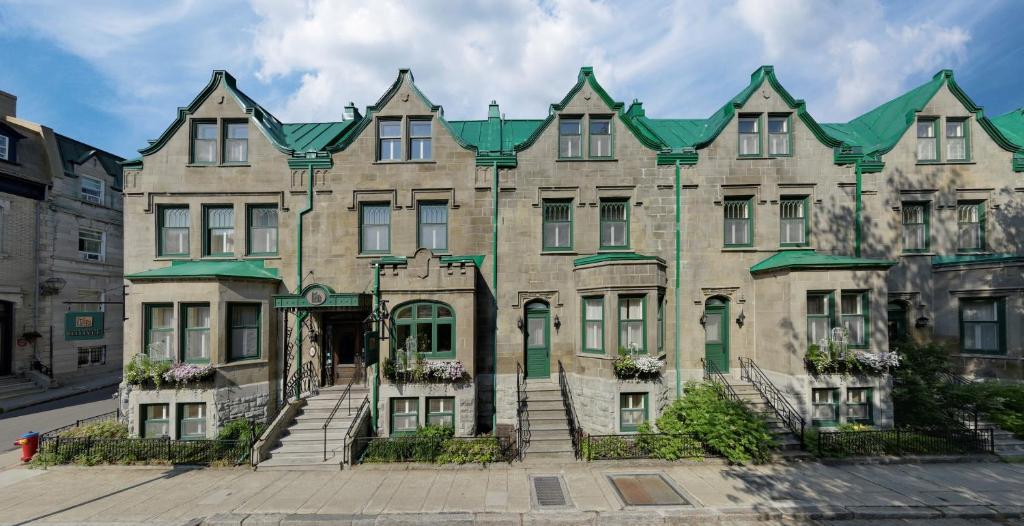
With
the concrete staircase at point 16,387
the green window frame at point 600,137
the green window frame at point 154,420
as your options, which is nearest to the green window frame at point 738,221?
the green window frame at point 600,137

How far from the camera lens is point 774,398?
14.1m

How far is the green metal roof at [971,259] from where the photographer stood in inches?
575

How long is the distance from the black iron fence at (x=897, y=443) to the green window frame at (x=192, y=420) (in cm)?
1906

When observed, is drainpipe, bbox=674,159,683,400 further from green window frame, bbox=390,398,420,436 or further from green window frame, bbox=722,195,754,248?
green window frame, bbox=390,398,420,436

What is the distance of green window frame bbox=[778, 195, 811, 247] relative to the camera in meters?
15.7

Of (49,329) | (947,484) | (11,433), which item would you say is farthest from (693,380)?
(49,329)

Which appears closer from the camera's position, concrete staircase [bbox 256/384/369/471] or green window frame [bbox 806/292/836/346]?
concrete staircase [bbox 256/384/369/471]

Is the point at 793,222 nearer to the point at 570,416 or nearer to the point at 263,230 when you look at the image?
the point at 570,416

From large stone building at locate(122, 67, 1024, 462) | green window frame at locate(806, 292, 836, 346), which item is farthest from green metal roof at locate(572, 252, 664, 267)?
green window frame at locate(806, 292, 836, 346)

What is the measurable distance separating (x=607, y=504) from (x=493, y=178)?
1091 centimetres

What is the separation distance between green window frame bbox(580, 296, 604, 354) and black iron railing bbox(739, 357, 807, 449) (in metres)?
5.52

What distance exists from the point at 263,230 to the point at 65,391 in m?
18.1

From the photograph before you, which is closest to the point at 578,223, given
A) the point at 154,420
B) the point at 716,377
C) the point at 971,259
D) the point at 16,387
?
the point at 716,377

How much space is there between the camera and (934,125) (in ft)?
53.4
